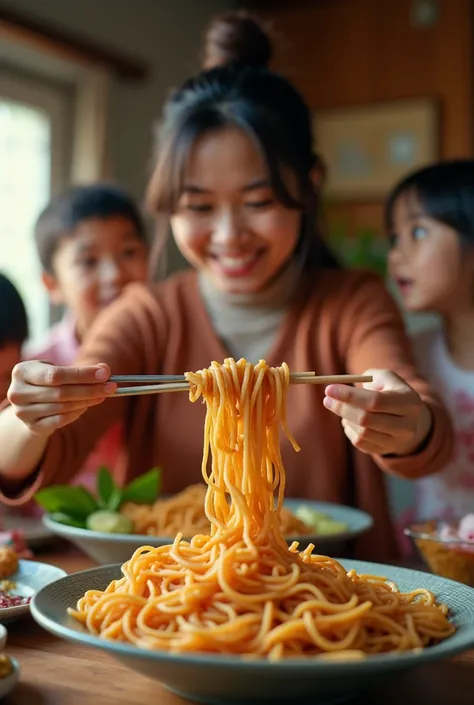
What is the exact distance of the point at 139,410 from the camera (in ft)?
6.12

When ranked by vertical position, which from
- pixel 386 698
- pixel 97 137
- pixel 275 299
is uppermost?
pixel 97 137

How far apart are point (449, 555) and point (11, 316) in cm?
101

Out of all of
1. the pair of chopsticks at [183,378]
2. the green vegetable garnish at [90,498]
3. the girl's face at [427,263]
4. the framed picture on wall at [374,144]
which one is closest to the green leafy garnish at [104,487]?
the green vegetable garnish at [90,498]

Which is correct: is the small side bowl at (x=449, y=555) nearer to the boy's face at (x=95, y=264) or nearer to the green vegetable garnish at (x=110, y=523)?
the green vegetable garnish at (x=110, y=523)

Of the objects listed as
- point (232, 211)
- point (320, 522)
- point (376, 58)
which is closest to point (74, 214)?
point (232, 211)

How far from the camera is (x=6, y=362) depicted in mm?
1741

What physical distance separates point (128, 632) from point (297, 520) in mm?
551

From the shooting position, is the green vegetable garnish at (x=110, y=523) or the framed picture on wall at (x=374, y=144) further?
the framed picture on wall at (x=374, y=144)

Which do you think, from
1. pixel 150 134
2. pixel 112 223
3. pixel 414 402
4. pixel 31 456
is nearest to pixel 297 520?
pixel 414 402

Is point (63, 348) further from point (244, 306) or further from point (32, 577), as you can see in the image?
point (32, 577)

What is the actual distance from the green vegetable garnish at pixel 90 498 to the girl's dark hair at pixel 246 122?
577 mm

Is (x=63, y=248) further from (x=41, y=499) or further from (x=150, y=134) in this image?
(x=150, y=134)

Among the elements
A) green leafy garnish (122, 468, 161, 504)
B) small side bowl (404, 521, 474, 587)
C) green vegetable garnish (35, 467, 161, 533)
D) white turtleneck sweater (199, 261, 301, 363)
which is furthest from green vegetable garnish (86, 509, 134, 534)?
white turtleneck sweater (199, 261, 301, 363)

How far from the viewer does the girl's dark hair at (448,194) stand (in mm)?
2002
